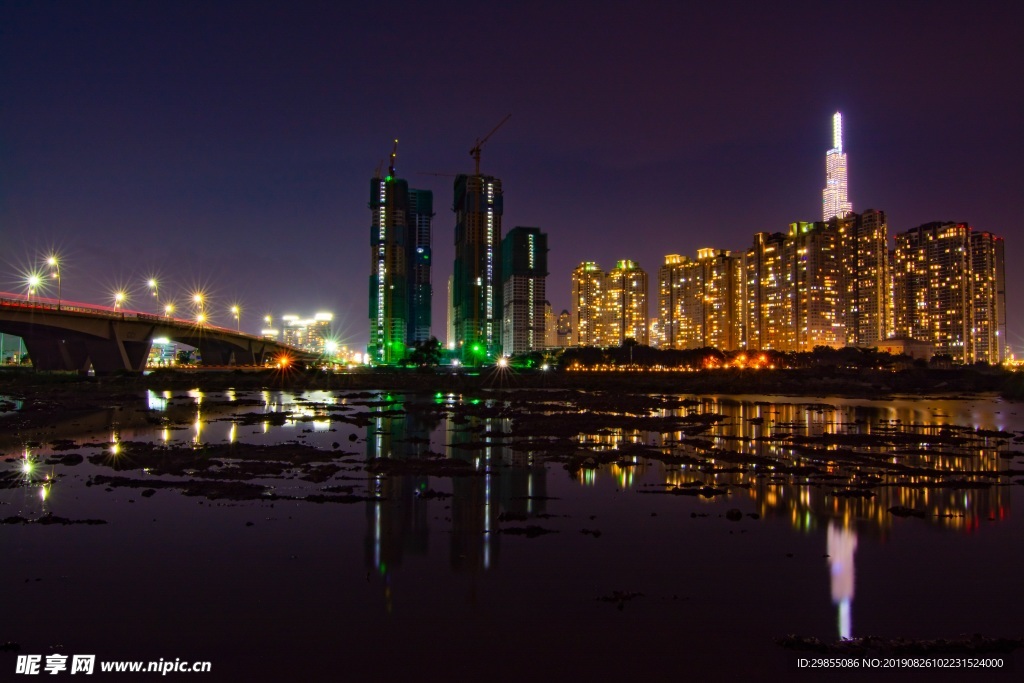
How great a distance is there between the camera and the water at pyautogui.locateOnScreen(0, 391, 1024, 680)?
8.83 meters

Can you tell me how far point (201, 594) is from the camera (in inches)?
412

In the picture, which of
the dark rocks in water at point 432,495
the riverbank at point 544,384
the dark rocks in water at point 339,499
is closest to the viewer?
the dark rocks in water at point 339,499

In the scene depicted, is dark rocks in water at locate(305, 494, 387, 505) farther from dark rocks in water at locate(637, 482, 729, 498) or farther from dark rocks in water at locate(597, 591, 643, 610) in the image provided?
dark rocks in water at locate(597, 591, 643, 610)

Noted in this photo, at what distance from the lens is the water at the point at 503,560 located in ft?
29.0

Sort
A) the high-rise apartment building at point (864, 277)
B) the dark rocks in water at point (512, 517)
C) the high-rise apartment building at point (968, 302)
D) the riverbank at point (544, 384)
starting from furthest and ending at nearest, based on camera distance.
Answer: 1. the high-rise apartment building at point (968, 302)
2. the high-rise apartment building at point (864, 277)
3. the riverbank at point (544, 384)
4. the dark rocks in water at point (512, 517)

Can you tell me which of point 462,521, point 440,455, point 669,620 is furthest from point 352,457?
point 669,620

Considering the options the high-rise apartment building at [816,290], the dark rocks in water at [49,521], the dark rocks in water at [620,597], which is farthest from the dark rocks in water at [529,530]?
the high-rise apartment building at [816,290]

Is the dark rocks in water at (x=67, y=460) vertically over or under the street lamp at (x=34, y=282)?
under

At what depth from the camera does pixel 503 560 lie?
40.0ft

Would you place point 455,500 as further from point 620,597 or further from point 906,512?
point 906,512

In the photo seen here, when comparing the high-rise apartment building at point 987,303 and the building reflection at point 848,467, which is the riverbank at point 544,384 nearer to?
the building reflection at point 848,467

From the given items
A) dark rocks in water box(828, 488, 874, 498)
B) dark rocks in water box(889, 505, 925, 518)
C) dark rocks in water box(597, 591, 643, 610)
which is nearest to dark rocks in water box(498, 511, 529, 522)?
dark rocks in water box(597, 591, 643, 610)

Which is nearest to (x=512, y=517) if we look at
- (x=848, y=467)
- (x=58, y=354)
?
(x=848, y=467)

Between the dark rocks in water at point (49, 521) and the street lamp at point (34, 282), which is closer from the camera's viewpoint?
the dark rocks in water at point (49, 521)
